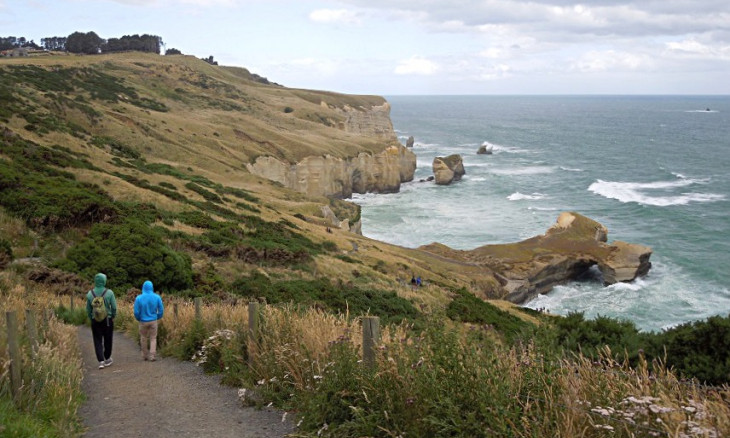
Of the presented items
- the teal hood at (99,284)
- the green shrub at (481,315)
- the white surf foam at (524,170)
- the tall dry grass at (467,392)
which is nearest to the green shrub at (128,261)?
the teal hood at (99,284)

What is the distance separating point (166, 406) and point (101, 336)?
3.74 metres

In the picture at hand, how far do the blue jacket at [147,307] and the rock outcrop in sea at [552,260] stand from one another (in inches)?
1262

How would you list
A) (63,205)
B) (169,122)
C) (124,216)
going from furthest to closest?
1. (169,122)
2. (124,216)
3. (63,205)

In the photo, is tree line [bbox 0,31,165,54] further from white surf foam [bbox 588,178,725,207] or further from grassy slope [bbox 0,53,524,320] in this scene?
white surf foam [bbox 588,178,725,207]

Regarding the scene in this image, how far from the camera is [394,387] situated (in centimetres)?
626

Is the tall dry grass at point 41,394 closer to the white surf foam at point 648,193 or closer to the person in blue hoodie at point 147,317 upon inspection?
the person in blue hoodie at point 147,317

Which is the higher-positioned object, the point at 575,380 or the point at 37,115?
the point at 37,115

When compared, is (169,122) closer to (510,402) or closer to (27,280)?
(27,280)

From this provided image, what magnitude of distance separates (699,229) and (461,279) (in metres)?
32.0

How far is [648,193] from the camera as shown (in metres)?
76.5

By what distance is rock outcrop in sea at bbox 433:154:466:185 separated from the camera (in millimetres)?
87875

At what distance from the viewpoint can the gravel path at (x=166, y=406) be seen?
736 cm

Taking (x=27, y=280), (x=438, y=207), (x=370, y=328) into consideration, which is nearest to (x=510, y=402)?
(x=370, y=328)

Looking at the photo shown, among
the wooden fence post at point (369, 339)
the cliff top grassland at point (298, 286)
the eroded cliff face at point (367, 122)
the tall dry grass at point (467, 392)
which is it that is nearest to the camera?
the tall dry grass at point (467, 392)
